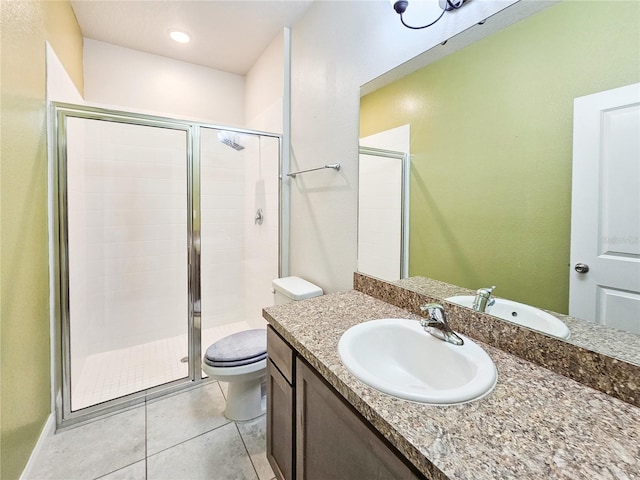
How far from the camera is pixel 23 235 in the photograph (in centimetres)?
125

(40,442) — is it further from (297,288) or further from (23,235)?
(297,288)

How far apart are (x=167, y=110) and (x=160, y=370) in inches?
89.1

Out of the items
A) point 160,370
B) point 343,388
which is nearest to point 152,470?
point 160,370

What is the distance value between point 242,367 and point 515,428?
52.6 inches

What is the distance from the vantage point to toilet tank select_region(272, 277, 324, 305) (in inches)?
69.8

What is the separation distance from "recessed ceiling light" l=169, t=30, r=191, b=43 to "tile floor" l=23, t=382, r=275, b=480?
269cm

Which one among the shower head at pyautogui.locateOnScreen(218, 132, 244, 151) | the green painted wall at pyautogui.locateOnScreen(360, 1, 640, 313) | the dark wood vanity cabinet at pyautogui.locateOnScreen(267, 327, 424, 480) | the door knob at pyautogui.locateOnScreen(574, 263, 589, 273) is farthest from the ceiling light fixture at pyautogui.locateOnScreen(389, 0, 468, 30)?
the shower head at pyautogui.locateOnScreen(218, 132, 244, 151)

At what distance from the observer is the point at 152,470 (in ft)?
4.33

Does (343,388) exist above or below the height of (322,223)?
below

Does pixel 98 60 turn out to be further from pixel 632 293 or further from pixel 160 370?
pixel 632 293

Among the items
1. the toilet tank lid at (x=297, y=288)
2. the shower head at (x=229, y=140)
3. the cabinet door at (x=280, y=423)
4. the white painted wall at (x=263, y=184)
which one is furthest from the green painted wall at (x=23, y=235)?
the white painted wall at (x=263, y=184)

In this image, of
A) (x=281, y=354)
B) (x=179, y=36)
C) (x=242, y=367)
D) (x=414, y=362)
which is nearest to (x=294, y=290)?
(x=242, y=367)

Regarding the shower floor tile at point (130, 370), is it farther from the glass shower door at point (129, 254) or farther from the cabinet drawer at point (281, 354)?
the cabinet drawer at point (281, 354)

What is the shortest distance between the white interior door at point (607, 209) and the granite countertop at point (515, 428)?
0.74ft
